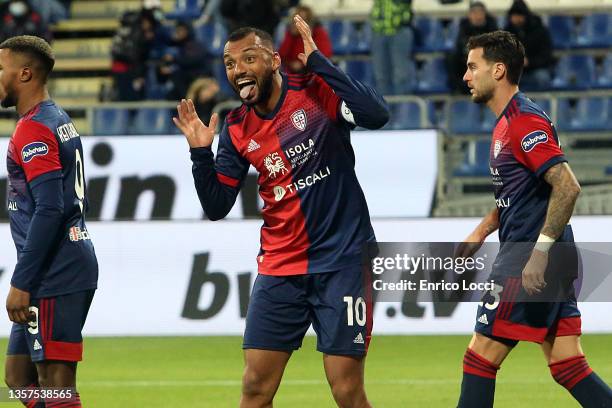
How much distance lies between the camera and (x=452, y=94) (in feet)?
54.2

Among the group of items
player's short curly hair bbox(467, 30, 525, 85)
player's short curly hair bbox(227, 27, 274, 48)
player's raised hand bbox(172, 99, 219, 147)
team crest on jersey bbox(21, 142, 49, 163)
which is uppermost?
player's short curly hair bbox(227, 27, 274, 48)

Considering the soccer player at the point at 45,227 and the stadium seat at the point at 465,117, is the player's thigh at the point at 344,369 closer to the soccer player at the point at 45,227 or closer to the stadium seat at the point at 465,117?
the soccer player at the point at 45,227

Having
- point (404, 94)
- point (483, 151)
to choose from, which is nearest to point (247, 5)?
point (404, 94)

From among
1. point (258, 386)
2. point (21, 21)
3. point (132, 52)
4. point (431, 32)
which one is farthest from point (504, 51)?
point (21, 21)

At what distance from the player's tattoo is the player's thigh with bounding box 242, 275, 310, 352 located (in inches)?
45.9

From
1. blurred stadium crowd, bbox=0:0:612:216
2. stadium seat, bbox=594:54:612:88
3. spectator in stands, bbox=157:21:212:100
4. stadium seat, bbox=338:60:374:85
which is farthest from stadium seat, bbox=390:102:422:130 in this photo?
stadium seat, bbox=594:54:612:88

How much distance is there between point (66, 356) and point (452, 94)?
1112cm

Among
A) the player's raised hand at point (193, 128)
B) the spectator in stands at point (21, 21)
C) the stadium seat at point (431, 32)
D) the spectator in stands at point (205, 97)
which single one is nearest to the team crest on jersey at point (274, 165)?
the player's raised hand at point (193, 128)

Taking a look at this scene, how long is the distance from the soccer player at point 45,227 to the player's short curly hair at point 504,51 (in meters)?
2.02

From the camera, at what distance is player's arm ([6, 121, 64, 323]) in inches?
229

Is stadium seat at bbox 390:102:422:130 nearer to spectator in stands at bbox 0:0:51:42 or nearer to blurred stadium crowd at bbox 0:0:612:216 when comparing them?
blurred stadium crowd at bbox 0:0:612:216

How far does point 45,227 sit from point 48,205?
0.10m

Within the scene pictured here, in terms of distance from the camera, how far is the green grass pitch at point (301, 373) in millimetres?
8781

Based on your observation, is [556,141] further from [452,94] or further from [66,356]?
[452,94]
